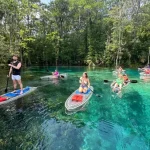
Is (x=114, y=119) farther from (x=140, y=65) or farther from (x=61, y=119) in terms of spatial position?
(x=140, y=65)

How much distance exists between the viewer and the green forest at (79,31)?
1727 inches

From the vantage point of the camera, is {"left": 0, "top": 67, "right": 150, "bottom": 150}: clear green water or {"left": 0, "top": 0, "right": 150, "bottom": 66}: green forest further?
{"left": 0, "top": 0, "right": 150, "bottom": 66}: green forest

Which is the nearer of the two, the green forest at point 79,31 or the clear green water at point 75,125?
the clear green water at point 75,125

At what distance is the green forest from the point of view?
43.9 meters

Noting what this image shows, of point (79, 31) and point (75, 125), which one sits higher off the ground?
point (79, 31)

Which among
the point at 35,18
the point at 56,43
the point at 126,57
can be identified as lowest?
the point at 126,57

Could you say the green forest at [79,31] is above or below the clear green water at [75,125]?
above

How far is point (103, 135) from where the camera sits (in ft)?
28.6

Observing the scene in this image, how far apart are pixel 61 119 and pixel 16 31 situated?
3658 centimetres

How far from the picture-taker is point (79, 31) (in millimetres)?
56312

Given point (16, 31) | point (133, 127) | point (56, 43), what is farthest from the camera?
point (56, 43)

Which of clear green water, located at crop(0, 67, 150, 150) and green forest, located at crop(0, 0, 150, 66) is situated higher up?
green forest, located at crop(0, 0, 150, 66)

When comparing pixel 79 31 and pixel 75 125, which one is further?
pixel 79 31

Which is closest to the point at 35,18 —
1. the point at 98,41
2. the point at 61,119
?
the point at 98,41
